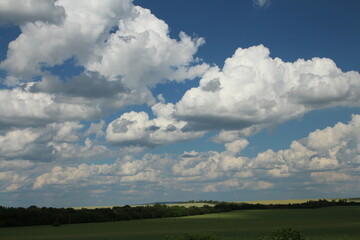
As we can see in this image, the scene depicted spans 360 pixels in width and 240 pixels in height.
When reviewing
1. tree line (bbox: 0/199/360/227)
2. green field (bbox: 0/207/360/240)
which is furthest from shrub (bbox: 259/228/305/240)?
tree line (bbox: 0/199/360/227)

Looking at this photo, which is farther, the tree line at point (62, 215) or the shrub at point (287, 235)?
the tree line at point (62, 215)

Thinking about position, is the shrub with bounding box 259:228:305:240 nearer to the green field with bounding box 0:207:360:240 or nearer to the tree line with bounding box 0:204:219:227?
the green field with bounding box 0:207:360:240

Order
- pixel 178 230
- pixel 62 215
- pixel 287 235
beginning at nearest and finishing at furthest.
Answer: pixel 287 235 → pixel 178 230 → pixel 62 215

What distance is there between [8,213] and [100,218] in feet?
106

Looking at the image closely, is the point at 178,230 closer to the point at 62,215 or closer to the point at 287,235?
the point at 62,215

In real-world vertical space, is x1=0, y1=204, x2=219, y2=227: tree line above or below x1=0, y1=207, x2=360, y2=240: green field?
above

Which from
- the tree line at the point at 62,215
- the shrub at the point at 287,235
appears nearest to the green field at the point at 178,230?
the tree line at the point at 62,215

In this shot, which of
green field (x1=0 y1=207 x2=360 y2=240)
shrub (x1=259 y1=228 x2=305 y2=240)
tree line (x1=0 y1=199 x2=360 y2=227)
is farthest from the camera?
tree line (x1=0 y1=199 x2=360 y2=227)

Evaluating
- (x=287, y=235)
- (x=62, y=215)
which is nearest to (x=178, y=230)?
(x=62, y=215)

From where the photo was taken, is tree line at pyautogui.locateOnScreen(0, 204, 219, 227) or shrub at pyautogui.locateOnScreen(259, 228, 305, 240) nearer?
shrub at pyautogui.locateOnScreen(259, 228, 305, 240)

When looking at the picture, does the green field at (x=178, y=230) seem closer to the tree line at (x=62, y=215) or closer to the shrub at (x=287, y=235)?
the tree line at (x=62, y=215)

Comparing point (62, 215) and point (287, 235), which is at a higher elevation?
point (62, 215)

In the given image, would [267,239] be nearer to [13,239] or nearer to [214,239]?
[214,239]

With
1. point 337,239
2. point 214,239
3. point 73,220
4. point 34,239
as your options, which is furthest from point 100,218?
point 214,239
